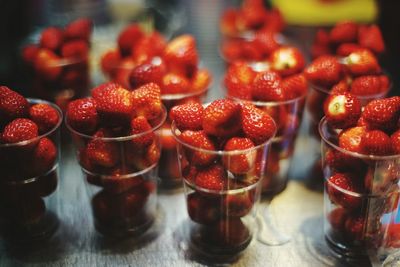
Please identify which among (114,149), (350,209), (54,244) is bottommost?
(54,244)

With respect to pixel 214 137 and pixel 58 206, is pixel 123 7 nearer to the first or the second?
pixel 58 206

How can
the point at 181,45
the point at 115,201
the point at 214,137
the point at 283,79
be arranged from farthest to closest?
1. the point at 181,45
2. the point at 283,79
3. the point at 115,201
4. the point at 214,137

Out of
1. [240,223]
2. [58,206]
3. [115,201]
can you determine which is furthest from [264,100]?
[58,206]

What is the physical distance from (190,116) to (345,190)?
330mm

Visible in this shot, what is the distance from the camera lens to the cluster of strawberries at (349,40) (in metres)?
1.22

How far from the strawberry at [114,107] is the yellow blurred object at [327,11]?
4.06 ft

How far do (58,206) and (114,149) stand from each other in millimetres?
258

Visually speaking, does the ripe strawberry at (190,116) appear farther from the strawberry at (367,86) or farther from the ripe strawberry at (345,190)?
the strawberry at (367,86)

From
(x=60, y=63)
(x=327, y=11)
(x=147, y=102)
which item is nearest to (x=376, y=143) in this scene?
(x=147, y=102)

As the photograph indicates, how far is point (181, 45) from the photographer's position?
1294mm

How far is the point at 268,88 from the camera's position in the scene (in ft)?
3.47

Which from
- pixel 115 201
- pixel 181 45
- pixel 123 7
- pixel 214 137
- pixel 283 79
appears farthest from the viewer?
pixel 123 7

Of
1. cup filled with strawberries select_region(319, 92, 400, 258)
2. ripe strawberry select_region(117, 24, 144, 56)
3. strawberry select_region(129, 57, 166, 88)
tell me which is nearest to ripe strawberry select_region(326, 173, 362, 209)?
cup filled with strawberries select_region(319, 92, 400, 258)

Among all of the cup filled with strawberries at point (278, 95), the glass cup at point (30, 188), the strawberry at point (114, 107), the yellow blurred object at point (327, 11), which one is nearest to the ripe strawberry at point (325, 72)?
the cup filled with strawberries at point (278, 95)
